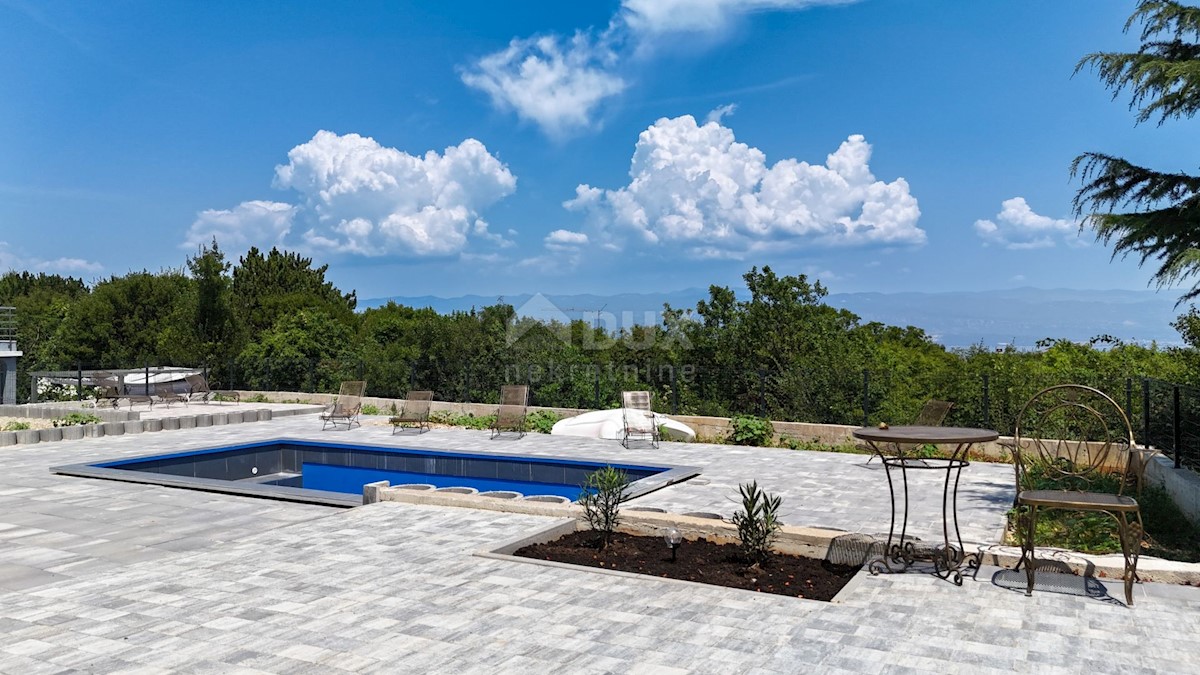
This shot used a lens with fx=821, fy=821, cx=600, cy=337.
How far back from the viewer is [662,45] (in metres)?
26.6

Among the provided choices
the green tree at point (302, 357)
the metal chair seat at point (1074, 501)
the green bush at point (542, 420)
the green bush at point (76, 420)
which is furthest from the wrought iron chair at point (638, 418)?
the green bush at point (76, 420)

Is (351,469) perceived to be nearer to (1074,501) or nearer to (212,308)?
(1074,501)

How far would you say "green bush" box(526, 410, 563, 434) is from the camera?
1460cm

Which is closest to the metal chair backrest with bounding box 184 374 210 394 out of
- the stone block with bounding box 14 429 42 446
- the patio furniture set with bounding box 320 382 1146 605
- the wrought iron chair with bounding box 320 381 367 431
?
the wrought iron chair with bounding box 320 381 367 431

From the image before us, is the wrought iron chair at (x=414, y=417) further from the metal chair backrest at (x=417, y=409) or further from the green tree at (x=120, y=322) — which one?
the green tree at (x=120, y=322)

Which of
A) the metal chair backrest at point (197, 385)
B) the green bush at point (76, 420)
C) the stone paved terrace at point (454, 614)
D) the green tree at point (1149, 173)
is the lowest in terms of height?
the stone paved terrace at point (454, 614)

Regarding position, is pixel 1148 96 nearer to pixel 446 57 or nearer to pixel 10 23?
pixel 10 23

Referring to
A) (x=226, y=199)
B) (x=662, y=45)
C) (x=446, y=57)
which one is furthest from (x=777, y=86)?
(x=226, y=199)

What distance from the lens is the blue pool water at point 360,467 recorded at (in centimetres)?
1091

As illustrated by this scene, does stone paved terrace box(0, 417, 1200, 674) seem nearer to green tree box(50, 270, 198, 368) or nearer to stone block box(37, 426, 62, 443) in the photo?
stone block box(37, 426, 62, 443)

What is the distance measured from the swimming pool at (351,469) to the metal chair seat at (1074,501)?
4682 millimetres

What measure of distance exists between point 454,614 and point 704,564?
5.94ft

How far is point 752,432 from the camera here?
42.1ft

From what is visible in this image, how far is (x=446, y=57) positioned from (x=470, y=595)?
37.3 metres
